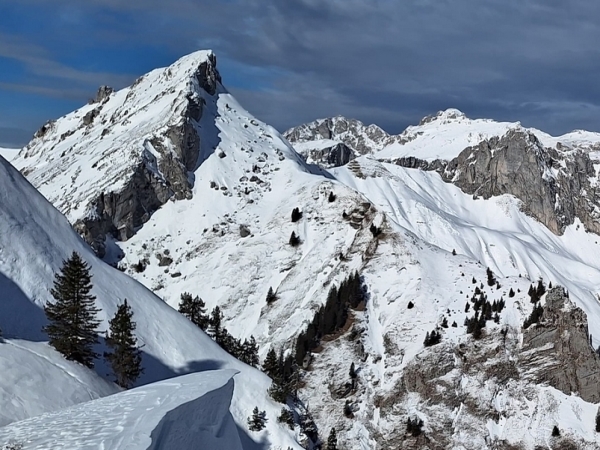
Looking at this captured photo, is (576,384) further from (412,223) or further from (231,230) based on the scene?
(412,223)

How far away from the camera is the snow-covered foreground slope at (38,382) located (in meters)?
22.5

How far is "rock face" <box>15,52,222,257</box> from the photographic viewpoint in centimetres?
11119

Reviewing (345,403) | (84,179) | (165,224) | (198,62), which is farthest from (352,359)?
(198,62)

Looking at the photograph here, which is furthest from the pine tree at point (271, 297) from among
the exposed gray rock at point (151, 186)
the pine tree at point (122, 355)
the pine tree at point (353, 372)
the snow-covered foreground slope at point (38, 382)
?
the snow-covered foreground slope at point (38, 382)

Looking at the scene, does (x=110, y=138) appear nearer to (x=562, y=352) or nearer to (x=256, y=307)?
(x=256, y=307)

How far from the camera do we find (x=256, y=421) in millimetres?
40688

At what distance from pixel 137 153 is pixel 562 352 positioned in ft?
287

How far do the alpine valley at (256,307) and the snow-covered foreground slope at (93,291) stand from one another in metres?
0.17

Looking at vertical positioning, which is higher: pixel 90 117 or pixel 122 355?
pixel 90 117

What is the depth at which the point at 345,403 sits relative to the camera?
64.8 metres

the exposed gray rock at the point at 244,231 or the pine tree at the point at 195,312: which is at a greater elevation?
the exposed gray rock at the point at 244,231

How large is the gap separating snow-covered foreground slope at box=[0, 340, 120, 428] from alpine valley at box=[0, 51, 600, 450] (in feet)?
0.34

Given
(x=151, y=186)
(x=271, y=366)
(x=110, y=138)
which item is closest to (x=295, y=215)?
(x=151, y=186)

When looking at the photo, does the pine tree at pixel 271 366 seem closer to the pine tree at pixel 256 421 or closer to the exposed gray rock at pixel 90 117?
the pine tree at pixel 256 421
